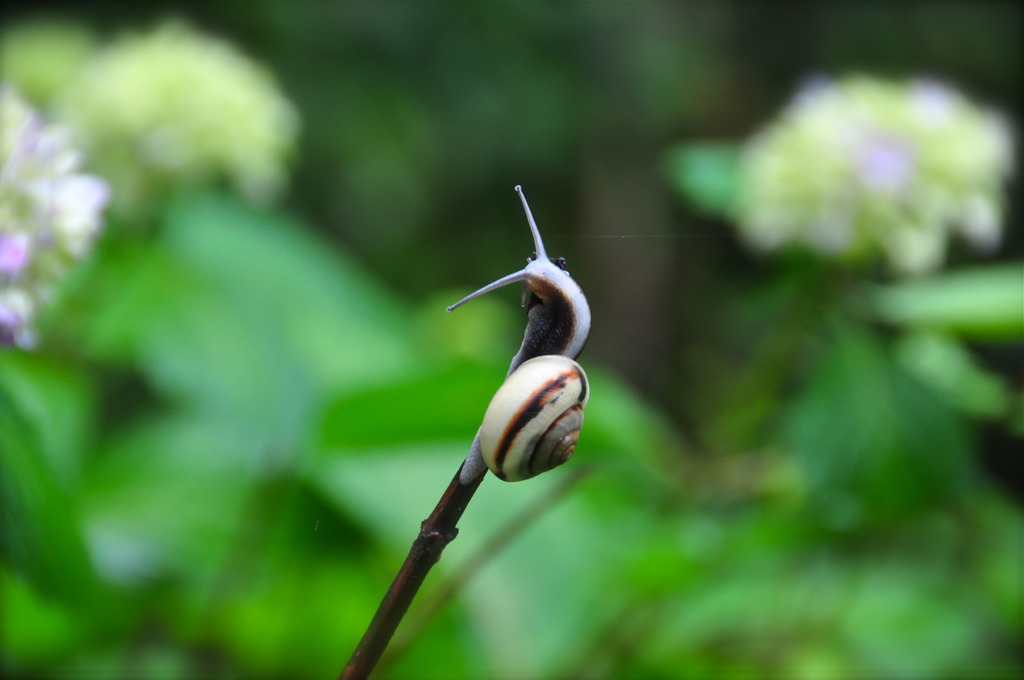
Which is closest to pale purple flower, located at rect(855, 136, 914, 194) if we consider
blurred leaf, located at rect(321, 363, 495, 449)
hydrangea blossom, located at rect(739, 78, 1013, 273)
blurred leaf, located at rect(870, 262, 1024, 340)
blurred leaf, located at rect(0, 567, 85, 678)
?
hydrangea blossom, located at rect(739, 78, 1013, 273)

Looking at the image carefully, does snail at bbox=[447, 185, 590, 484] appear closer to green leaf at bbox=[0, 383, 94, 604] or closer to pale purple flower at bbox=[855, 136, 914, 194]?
green leaf at bbox=[0, 383, 94, 604]

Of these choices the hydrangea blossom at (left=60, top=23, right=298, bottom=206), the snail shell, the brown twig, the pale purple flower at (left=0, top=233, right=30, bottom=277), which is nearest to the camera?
the snail shell

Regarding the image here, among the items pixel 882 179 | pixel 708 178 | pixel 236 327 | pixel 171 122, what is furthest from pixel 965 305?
pixel 171 122

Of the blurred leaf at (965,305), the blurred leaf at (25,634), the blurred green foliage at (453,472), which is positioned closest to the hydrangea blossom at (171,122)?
the blurred green foliage at (453,472)

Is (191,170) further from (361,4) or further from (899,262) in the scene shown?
(361,4)

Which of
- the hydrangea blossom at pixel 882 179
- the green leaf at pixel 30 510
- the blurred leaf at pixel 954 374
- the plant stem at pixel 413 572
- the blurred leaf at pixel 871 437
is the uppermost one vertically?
the plant stem at pixel 413 572

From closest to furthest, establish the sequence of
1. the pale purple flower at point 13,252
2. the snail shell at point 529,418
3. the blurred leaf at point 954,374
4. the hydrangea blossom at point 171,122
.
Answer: the snail shell at point 529,418
the pale purple flower at point 13,252
the blurred leaf at point 954,374
the hydrangea blossom at point 171,122

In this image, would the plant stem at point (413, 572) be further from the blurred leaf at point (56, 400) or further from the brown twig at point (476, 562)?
the blurred leaf at point (56, 400)
